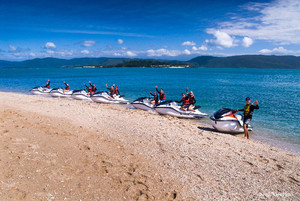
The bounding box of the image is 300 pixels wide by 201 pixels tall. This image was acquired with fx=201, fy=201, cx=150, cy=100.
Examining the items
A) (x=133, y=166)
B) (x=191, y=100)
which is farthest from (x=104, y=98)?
(x=133, y=166)

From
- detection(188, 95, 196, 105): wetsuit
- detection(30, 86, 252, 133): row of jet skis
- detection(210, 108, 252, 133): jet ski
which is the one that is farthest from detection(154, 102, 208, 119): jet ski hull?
detection(210, 108, 252, 133): jet ski

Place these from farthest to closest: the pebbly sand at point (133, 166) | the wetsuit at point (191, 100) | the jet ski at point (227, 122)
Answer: the wetsuit at point (191, 100) < the jet ski at point (227, 122) < the pebbly sand at point (133, 166)

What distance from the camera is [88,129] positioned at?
901 cm

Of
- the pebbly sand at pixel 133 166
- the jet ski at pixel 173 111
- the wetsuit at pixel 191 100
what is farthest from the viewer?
the wetsuit at pixel 191 100

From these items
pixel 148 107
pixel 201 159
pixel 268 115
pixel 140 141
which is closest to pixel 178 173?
Answer: pixel 201 159

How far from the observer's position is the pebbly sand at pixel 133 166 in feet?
15.0

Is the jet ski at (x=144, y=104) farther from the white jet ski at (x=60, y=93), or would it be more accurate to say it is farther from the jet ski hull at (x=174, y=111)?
the white jet ski at (x=60, y=93)

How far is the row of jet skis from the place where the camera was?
10.4 m

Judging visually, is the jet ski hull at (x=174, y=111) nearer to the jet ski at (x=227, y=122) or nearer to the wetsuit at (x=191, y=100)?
the wetsuit at (x=191, y=100)

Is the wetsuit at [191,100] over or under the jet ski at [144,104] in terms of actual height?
over

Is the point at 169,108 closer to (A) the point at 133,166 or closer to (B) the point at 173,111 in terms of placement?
(B) the point at 173,111

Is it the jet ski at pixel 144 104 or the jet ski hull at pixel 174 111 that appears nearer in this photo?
the jet ski hull at pixel 174 111

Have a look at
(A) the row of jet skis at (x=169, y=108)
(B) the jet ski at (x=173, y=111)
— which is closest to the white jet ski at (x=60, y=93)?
(A) the row of jet skis at (x=169, y=108)

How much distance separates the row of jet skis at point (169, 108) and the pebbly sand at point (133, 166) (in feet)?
5.46
